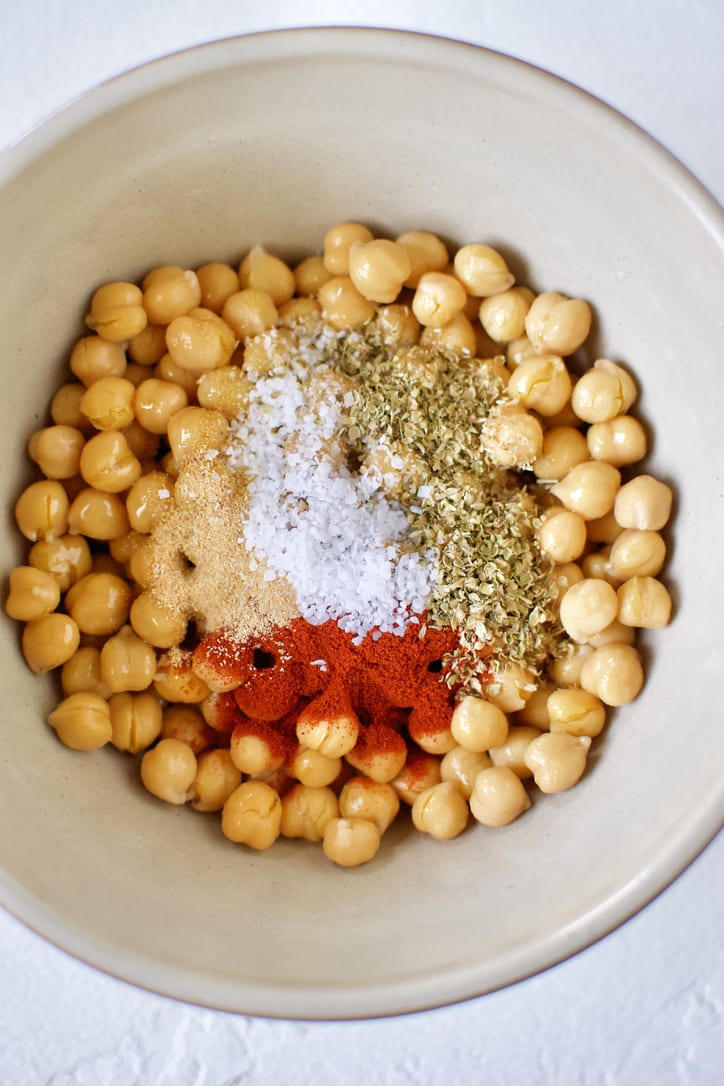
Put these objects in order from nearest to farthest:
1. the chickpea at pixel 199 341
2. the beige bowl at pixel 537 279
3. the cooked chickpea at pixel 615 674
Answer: the beige bowl at pixel 537 279 < the cooked chickpea at pixel 615 674 < the chickpea at pixel 199 341

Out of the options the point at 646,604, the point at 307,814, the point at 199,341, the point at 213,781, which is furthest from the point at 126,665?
the point at 646,604

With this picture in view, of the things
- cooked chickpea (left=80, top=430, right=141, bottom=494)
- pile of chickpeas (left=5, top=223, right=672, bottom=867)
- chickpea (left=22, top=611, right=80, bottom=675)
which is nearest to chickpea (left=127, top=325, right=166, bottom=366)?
pile of chickpeas (left=5, top=223, right=672, bottom=867)

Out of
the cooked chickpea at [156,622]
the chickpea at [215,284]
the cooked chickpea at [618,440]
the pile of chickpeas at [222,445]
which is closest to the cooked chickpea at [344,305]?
the pile of chickpeas at [222,445]

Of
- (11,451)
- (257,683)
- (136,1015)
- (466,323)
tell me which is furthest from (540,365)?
(136,1015)

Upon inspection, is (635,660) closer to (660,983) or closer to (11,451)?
(660,983)

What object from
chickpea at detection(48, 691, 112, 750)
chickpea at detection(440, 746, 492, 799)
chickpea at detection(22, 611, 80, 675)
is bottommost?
chickpea at detection(48, 691, 112, 750)

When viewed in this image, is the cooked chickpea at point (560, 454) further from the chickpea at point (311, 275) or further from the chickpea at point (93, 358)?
the chickpea at point (93, 358)

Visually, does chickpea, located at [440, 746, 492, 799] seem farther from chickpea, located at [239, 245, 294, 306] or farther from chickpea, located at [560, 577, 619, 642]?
chickpea, located at [239, 245, 294, 306]
